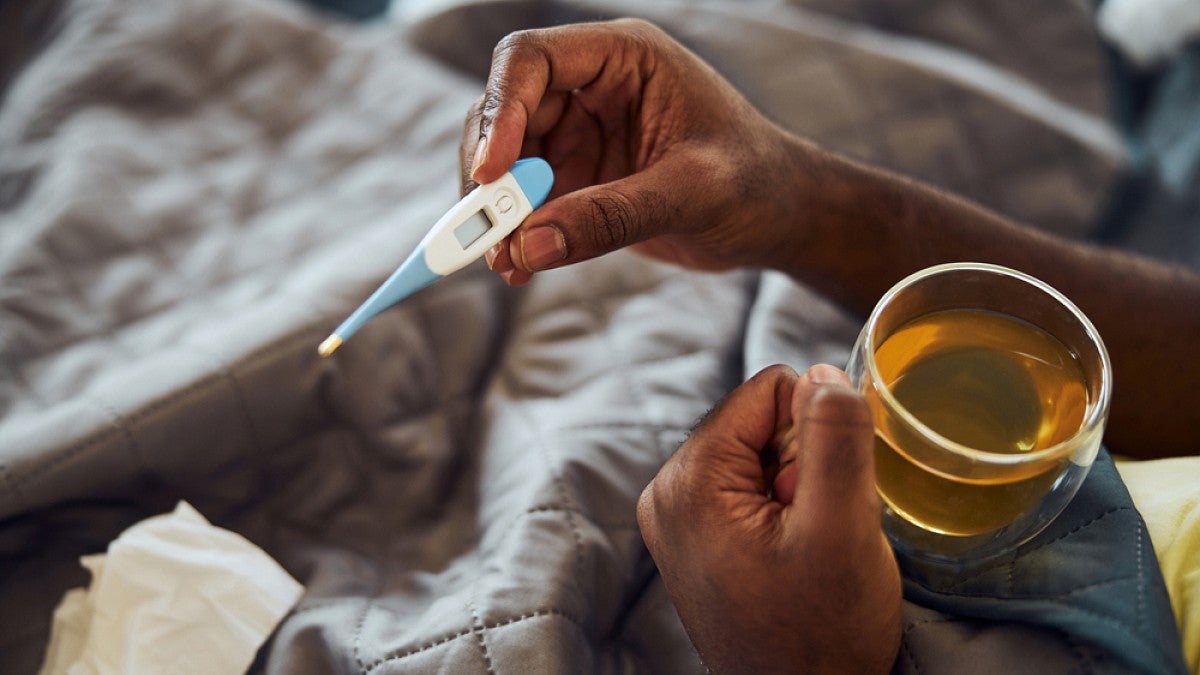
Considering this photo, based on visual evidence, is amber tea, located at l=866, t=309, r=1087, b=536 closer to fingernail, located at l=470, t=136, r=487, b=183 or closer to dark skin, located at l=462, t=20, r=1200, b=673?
dark skin, located at l=462, t=20, r=1200, b=673

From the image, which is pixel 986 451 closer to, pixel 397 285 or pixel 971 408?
pixel 971 408

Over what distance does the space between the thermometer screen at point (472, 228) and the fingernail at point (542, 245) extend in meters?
0.03

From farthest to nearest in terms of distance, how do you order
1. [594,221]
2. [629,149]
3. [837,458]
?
[629,149] < [594,221] < [837,458]

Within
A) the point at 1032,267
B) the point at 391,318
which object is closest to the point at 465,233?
the point at 391,318

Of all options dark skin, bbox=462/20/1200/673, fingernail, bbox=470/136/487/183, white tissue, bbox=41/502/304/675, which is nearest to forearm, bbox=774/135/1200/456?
dark skin, bbox=462/20/1200/673

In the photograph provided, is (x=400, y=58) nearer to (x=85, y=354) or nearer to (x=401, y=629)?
(x=85, y=354)

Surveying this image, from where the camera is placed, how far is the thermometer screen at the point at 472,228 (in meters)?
0.52

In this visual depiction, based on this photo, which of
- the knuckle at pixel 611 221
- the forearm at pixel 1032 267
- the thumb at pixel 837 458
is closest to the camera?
the thumb at pixel 837 458

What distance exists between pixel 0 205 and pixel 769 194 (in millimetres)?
758

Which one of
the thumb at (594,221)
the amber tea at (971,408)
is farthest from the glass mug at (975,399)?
the thumb at (594,221)

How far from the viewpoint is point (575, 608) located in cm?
60

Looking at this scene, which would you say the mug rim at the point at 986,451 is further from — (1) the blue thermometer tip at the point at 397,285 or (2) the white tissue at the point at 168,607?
(2) the white tissue at the point at 168,607

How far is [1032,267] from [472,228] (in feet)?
1.52

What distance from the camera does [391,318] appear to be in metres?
0.75
